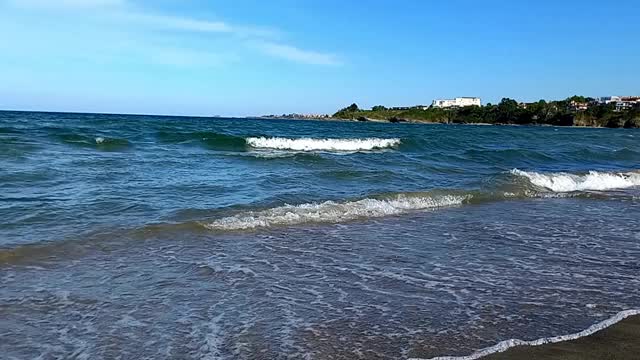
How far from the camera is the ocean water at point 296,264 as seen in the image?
452 centimetres

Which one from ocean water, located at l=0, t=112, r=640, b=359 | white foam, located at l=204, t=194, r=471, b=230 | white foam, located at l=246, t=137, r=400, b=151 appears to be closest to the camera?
ocean water, located at l=0, t=112, r=640, b=359

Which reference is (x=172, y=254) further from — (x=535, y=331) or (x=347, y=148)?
(x=347, y=148)

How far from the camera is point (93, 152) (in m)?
20.4

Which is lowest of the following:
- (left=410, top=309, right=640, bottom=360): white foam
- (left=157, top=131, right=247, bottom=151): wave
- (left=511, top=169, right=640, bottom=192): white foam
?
(left=511, top=169, right=640, bottom=192): white foam

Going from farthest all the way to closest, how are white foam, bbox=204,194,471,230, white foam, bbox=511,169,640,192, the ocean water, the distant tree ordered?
the distant tree, white foam, bbox=511,169,640,192, white foam, bbox=204,194,471,230, the ocean water

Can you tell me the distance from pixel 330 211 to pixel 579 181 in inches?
372

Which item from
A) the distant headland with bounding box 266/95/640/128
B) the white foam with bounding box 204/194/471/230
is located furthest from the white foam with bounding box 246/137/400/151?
the distant headland with bounding box 266/95/640/128

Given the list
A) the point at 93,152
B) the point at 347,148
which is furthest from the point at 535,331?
the point at 347,148

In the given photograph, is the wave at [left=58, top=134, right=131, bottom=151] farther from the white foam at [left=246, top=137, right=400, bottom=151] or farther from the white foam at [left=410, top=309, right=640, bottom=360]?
the white foam at [left=410, top=309, right=640, bottom=360]

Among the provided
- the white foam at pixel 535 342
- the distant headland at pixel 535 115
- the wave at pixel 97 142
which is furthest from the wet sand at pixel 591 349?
the distant headland at pixel 535 115

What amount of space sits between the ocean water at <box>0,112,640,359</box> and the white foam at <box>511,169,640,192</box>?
3.03 feet

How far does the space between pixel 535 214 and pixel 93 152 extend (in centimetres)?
1568

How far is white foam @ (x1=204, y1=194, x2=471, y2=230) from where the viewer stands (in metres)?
8.98

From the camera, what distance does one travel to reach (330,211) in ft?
33.2
